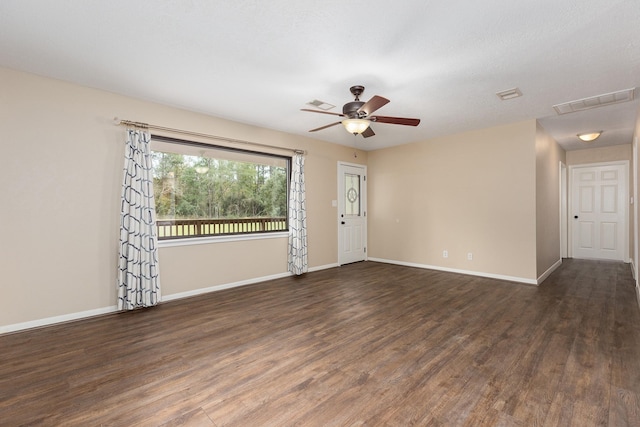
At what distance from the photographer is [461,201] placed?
5.37 metres

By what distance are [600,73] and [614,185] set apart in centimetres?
490

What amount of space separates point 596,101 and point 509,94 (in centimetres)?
125

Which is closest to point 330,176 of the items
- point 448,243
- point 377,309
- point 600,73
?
point 448,243

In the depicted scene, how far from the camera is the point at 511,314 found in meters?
3.35

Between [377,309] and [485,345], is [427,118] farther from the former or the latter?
[485,345]

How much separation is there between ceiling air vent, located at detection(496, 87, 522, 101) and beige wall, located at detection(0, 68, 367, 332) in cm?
410

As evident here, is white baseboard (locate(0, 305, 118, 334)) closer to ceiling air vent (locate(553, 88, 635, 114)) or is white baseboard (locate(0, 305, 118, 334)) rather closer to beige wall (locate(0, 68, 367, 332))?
beige wall (locate(0, 68, 367, 332))

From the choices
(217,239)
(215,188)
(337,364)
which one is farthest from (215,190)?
(337,364)

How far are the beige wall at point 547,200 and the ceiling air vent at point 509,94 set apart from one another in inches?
55.2

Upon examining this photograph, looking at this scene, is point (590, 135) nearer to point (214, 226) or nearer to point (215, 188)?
point (215, 188)

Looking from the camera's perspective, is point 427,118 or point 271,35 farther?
point 427,118

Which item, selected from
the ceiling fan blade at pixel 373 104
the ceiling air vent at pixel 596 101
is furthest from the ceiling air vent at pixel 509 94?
the ceiling fan blade at pixel 373 104

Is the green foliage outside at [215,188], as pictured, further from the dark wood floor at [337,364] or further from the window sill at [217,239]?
the dark wood floor at [337,364]

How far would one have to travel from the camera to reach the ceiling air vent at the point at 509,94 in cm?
343
